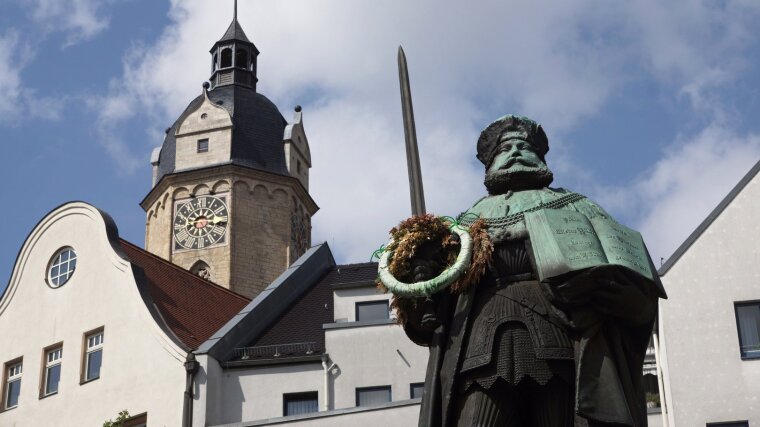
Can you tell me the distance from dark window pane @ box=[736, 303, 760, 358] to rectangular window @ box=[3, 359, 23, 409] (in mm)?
16477

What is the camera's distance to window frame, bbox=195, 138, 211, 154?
7369cm

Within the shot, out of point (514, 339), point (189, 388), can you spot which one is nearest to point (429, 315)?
point (514, 339)

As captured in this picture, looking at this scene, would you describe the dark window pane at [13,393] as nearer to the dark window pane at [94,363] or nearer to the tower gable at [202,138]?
the dark window pane at [94,363]

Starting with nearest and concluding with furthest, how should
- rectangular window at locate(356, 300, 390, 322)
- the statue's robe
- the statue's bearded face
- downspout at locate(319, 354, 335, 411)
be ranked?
the statue's robe < the statue's bearded face < downspout at locate(319, 354, 335, 411) < rectangular window at locate(356, 300, 390, 322)

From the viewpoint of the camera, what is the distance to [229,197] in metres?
71.4

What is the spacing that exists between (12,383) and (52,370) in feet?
4.37

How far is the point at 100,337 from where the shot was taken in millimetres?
32531

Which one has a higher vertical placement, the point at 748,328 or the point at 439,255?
the point at 748,328

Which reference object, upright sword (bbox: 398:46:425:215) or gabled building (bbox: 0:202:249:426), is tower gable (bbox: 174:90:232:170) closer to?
gabled building (bbox: 0:202:249:426)

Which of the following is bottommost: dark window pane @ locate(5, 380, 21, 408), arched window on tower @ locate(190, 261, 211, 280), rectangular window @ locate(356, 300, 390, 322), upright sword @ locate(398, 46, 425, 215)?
upright sword @ locate(398, 46, 425, 215)

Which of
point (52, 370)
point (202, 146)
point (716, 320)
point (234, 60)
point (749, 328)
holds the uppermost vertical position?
point (234, 60)

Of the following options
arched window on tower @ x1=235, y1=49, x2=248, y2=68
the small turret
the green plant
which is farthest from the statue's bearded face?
arched window on tower @ x1=235, y1=49, x2=248, y2=68

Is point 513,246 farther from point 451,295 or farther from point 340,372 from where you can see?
point 340,372

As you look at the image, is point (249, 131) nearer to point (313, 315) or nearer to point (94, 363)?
point (313, 315)
